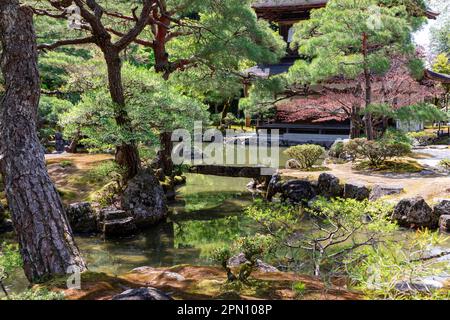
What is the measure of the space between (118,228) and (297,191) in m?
4.65

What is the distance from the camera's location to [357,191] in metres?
10.3

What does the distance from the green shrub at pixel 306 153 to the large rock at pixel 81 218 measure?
21.7 feet

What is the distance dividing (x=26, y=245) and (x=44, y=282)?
1.85ft

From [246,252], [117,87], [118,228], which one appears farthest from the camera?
[117,87]

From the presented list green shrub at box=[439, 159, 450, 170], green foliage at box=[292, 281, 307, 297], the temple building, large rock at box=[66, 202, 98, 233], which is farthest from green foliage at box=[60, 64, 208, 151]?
the temple building

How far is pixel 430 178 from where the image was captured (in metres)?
11.1

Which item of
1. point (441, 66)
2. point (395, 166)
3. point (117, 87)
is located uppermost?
point (441, 66)

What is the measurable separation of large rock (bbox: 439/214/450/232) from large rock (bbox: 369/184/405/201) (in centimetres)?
141

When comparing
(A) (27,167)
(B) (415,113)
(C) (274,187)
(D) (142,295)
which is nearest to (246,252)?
(D) (142,295)

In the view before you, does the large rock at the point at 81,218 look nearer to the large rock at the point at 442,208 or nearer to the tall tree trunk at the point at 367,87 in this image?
the large rock at the point at 442,208

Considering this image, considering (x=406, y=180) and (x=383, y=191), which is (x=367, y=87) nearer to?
(x=406, y=180)

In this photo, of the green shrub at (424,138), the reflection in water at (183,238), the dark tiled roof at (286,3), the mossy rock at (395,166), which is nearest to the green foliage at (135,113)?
the reflection in water at (183,238)

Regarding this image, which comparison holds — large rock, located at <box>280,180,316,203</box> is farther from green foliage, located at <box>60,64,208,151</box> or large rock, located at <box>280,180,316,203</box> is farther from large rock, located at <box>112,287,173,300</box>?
large rock, located at <box>112,287,173,300</box>
